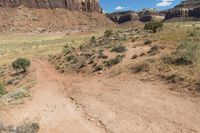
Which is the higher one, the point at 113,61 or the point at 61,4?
the point at 61,4

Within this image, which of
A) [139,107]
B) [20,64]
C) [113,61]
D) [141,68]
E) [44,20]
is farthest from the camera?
[44,20]

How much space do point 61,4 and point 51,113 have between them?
139m

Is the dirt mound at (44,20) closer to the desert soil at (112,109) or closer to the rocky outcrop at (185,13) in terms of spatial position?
the rocky outcrop at (185,13)

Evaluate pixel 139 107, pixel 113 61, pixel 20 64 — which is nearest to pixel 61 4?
pixel 20 64

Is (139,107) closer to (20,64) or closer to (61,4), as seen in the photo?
(20,64)

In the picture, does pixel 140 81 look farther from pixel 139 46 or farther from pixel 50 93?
pixel 139 46

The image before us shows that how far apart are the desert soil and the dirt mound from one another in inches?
3904

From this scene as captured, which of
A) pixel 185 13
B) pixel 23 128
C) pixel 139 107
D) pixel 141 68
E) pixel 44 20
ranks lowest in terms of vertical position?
pixel 23 128

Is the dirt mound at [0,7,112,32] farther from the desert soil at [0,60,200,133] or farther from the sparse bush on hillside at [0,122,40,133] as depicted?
the sparse bush on hillside at [0,122,40,133]

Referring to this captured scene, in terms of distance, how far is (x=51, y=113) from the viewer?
13.2 metres

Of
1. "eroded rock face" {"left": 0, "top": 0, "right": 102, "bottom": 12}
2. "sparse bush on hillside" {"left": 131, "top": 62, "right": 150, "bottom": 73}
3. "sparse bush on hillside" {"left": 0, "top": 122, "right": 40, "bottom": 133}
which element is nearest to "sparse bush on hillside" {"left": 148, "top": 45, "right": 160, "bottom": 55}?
"sparse bush on hillside" {"left": 131, "top": 62, "right": 150, "bottom": 73}

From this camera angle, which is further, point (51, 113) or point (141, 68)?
point (141, 68)

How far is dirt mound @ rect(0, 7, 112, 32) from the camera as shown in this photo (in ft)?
385

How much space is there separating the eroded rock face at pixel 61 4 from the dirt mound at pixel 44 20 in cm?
295
